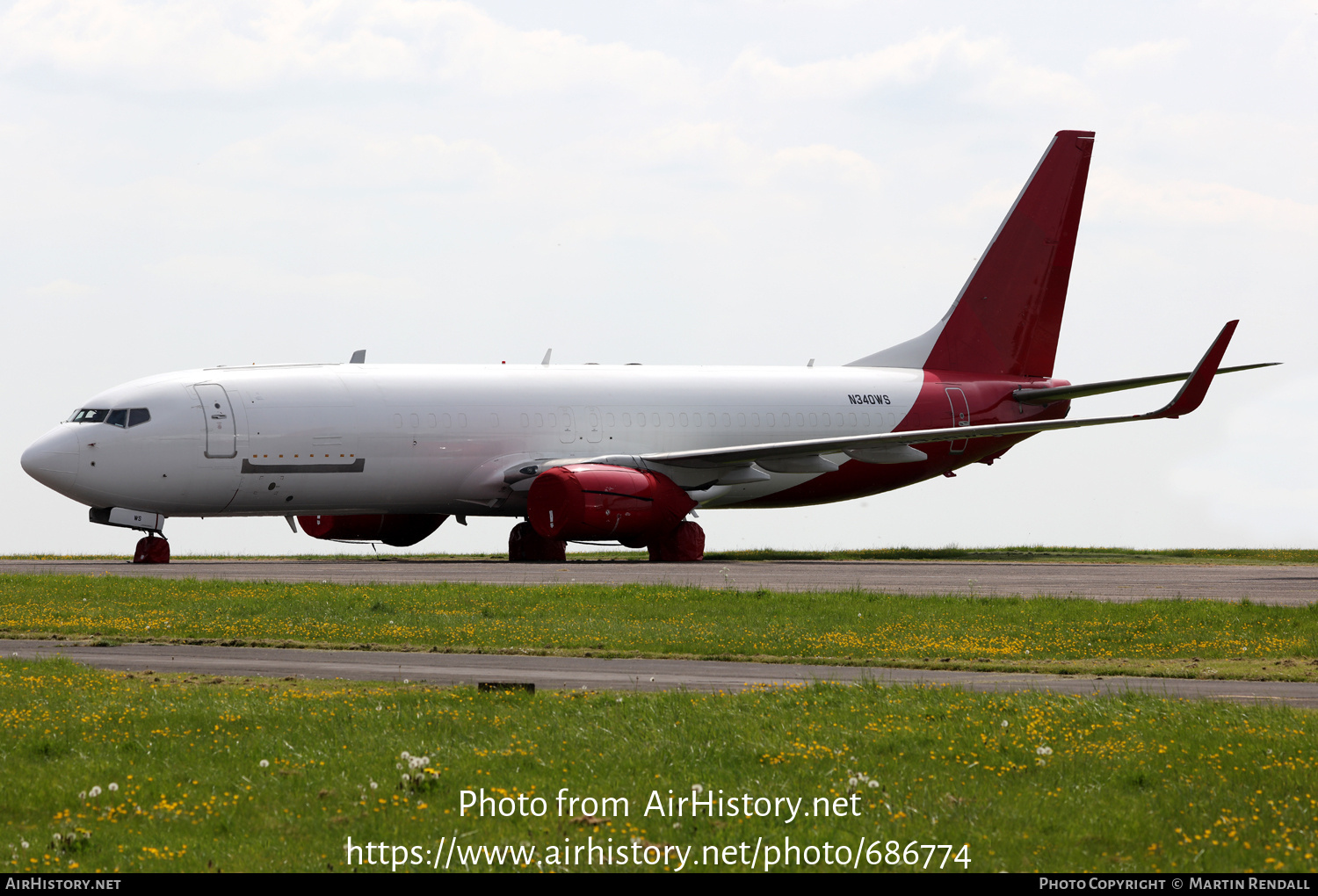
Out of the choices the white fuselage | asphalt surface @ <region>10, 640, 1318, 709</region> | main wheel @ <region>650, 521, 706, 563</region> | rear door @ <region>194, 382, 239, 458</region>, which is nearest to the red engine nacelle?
the white fuselage

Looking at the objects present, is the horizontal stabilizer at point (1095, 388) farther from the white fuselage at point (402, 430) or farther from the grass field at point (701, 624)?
the grass field at point (701, 624)

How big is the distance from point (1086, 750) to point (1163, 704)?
2.83 meters

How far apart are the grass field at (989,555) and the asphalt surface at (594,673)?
23.9 m

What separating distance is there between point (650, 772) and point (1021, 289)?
141 ft

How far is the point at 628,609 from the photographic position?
25.1 meters

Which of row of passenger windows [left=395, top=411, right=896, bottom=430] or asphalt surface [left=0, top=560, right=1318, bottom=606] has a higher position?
row of passenger windows [left=395, top=411, right=896, bottom=430]

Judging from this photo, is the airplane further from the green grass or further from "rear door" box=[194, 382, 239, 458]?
the green grass

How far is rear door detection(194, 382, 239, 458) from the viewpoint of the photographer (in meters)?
36.9

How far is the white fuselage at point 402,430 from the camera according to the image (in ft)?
120

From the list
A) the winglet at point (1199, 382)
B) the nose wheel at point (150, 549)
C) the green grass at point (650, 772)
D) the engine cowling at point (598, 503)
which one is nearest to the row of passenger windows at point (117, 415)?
the nose wheel at point (150, 549)

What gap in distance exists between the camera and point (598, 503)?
3891 cm

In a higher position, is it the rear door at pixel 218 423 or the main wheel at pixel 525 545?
the rear door at pixel 218 423

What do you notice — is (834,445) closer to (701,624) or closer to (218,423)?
(218,423)

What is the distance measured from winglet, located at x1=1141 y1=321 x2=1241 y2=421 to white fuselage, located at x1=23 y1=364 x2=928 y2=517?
1128 cm
